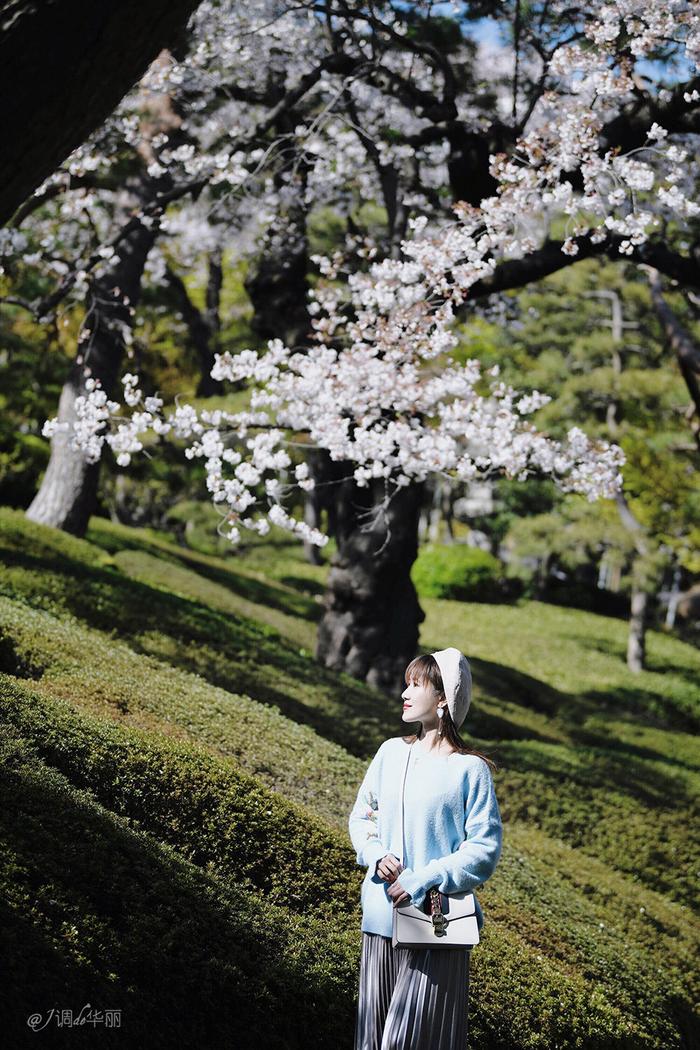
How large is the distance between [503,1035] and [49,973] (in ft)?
6.94

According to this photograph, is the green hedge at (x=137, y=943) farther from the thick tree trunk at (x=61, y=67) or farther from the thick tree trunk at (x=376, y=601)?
the thick tree trunk at (x=376, y=601)

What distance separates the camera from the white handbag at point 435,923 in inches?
115

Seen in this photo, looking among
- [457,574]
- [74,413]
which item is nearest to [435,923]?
[74,413]

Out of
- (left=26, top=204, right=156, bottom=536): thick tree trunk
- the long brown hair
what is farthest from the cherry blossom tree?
the long brown hair

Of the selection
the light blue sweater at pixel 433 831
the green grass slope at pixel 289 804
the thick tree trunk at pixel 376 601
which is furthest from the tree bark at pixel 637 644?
the light blue sweater at pixel 433 831

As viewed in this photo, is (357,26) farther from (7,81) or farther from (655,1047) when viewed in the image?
(655,1047)

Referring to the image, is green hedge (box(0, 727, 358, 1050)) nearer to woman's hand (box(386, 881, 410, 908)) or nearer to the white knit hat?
woman's hand (box(386, 881, 410, 908))

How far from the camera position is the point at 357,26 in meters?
11.4

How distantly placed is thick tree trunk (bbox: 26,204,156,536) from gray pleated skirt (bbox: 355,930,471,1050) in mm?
9889

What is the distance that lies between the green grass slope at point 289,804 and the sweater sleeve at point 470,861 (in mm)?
1113

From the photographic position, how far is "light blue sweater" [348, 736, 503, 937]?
2.95 m

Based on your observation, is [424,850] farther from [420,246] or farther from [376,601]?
[376,601]

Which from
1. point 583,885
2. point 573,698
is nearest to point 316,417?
point 583,885

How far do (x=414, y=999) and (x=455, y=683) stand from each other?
988mm
